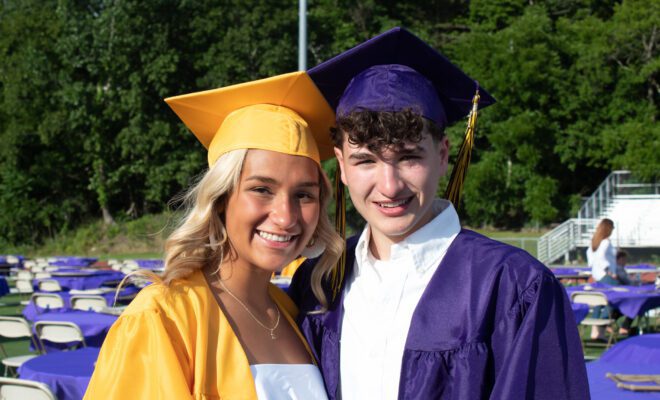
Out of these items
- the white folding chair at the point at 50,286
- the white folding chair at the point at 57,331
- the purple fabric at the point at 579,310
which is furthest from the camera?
the white folding chair at the point at 50,286

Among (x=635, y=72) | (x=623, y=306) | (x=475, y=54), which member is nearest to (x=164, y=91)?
(x=475, y=54)

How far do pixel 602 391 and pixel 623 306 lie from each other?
545 cm

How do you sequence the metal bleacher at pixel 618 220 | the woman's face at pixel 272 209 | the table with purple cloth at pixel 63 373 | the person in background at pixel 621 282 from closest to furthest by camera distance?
1. the woman's face at pixel 272 209
2. the table with purple cloth at pixel 63 373
3. the person in background at pixel 621 282
4. the metal bleacher at pixel 618 220

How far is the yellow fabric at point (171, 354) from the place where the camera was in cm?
217

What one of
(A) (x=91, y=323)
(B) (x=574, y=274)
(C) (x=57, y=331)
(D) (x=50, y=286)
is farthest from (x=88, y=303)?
(B) (x=574, y=274)

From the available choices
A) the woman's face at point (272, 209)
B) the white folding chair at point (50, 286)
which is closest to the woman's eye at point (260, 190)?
the woman's face at point (272, 209)

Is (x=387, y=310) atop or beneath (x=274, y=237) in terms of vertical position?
beneath

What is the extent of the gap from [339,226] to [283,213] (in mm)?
467

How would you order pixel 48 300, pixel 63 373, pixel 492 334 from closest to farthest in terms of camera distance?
pixel 492 334
pixel 63 373
pixel 48 300

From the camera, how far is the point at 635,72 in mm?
33719

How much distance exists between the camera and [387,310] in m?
2.34

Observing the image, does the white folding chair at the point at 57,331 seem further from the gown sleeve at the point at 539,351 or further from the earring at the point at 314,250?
the gown sleeve at the point at 539,351

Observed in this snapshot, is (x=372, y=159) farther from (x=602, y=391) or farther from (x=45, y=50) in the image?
(x=45, y=50)

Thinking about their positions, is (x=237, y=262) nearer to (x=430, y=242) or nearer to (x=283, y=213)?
(x=283, y=213)
